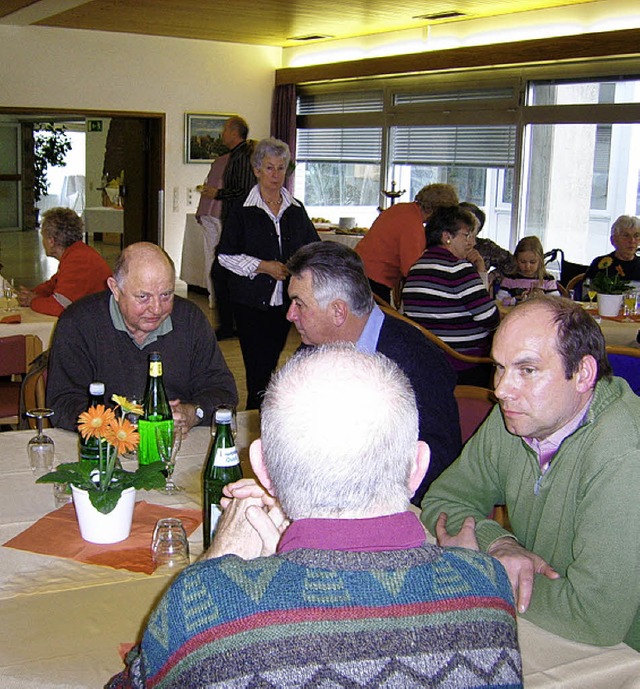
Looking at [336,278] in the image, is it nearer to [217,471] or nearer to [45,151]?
[217,471]

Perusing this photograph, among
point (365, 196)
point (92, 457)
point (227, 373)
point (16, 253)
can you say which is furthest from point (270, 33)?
point (92, 457)

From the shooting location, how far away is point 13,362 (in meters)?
4.32

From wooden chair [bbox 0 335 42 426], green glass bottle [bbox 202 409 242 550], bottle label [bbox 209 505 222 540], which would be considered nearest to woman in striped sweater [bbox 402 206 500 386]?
wooden chair [bbox 0 335 42 426]

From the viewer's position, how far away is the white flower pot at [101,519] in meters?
2.03

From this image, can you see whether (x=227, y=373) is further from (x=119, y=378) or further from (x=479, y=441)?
(x=479, y=441)

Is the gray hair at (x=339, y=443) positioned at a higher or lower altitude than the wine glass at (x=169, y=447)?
higher

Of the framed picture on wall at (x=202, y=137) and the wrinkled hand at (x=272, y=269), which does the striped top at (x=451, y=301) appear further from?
the framed picture on wall at (x=202, y=137)

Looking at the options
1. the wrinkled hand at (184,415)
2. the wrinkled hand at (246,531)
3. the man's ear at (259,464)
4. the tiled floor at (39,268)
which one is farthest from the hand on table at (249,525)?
the tiled floor at (39,268)

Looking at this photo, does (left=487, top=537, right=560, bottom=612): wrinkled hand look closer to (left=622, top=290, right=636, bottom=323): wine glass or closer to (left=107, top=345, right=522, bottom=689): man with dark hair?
(left=107, top=345, right=522, bottom=689): man with dark hair

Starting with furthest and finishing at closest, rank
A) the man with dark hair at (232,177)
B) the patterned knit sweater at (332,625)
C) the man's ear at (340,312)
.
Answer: the man with dark hair at (232,177) < the man's ear at (340,312) < the patterned knit sweater at (332,625)

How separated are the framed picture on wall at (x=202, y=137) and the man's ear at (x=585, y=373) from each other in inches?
404

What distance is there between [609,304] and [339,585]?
487cm

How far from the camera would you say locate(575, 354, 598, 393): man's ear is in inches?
76.5

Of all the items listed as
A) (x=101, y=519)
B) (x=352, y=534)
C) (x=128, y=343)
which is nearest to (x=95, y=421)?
(x=101, y=519)
